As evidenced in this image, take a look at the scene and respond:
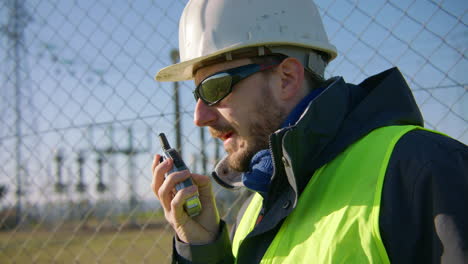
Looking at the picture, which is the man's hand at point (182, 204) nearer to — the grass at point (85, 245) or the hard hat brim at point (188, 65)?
the hard hat brim at point (188, 65)

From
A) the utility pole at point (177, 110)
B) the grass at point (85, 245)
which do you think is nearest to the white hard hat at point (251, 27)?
the utility pole at point (177, 110)

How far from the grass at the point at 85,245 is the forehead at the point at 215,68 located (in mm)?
1420

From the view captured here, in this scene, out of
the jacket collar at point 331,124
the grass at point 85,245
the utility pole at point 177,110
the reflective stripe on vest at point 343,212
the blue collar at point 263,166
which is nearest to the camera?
the reflective stripe on vest at point 343,212

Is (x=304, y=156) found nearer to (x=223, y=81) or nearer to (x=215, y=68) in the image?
(x=223, y=81)

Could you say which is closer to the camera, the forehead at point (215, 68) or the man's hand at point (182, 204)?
the man's hand at point (182, 204)

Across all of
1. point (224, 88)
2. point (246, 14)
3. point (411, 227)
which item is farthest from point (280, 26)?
point (411, 227)

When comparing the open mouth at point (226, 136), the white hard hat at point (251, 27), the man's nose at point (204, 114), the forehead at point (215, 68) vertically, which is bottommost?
the open mouth at point (226, 136)

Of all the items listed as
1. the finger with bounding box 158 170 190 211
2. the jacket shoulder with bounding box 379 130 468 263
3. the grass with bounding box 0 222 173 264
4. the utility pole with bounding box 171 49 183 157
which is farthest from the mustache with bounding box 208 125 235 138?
the grass with bounding box 0 222 173 264

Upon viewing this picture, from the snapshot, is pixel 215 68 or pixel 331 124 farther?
pixel 215 68

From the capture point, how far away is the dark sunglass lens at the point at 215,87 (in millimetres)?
1677

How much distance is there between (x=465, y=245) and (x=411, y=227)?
5.0 inches

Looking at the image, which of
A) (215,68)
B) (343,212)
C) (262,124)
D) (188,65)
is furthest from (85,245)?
(343,212)

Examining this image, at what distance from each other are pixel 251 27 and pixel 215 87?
0.29 metres

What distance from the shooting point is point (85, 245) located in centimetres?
362
